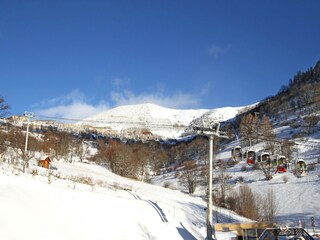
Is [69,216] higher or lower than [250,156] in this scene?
lower

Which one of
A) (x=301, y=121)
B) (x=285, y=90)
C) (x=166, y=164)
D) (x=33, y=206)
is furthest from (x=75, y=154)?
(x=285, y=90)

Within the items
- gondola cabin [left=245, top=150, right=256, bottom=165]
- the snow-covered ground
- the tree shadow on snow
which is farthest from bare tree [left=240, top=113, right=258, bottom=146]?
the snow-covered ground

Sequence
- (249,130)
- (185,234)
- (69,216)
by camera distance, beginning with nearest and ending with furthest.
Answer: (69,216)
(185,234)
(249,130)

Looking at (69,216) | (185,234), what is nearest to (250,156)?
(185,234)

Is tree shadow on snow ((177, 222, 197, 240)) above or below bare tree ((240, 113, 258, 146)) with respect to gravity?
below

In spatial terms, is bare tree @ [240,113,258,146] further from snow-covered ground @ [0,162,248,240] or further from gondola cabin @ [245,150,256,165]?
snow-covered ground @ [0,162,248,240]

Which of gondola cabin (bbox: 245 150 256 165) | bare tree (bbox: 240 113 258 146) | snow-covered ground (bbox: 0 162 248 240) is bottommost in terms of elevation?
snow-covered ground (bbox: 0 162 248 240)

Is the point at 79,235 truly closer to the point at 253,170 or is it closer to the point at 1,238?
the point at 1,238

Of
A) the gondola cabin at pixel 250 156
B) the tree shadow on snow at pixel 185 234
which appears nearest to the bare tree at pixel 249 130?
the gondola cabin at pixel 250 156

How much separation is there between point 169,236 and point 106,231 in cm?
555

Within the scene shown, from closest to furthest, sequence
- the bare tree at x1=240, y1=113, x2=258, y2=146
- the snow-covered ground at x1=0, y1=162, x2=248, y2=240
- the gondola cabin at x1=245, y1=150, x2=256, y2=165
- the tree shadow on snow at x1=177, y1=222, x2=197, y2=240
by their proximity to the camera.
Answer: the snow-covered ground at x1=0, y1=162, x2=248, y2=240 < the tree shadow on snow at x1=177, y1=222, x2=197, y2=240 < the bare tree at x1=240, y1=113, x2=258, y2=146 < the gondola cabin at x1=245, y1=150, x2=256, y2=165

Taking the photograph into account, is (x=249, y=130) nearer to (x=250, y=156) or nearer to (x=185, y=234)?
(x=250, y=156)

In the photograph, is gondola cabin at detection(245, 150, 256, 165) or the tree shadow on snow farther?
gondola cabin at detection(245, 150, 256, 165)

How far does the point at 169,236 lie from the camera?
19859 mm
